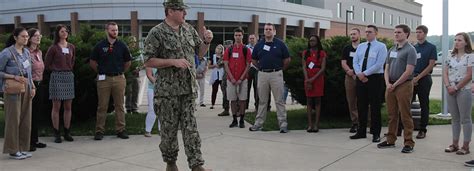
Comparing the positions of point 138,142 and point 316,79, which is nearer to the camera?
A: point 138,142

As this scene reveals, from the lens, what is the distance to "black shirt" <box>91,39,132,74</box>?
25.8 ft

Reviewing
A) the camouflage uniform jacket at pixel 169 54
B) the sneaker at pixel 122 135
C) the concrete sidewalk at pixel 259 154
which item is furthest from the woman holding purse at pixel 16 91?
the camouflage uniform jacket at pixel 169 54

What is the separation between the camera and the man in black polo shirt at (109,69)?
7.87 metres

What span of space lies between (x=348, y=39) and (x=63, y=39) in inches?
220

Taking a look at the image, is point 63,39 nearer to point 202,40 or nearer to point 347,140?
point 202,40

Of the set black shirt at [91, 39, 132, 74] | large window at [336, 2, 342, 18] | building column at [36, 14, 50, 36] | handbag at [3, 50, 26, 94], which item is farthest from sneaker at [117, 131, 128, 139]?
large window at [336, 2, 342, 18]

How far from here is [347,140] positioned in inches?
Result: 307

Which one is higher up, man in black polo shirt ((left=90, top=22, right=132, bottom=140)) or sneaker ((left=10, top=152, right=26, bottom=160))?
man in black polo shirt ((left=90, top=22, right=132, bottom=140))

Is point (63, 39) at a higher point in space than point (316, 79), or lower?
higher

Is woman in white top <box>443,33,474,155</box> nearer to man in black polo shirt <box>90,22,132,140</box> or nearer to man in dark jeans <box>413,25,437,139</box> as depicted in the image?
man in dark jeans <box>413,25,437,139</box>

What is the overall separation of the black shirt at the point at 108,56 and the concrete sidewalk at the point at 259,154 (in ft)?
4.06

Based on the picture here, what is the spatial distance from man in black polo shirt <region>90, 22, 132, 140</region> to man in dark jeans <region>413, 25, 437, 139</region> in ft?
17.0

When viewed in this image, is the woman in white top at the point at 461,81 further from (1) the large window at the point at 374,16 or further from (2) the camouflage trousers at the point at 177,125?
(1) the large window at the point at 374,16

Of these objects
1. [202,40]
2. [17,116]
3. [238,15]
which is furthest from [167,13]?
[238,15]
